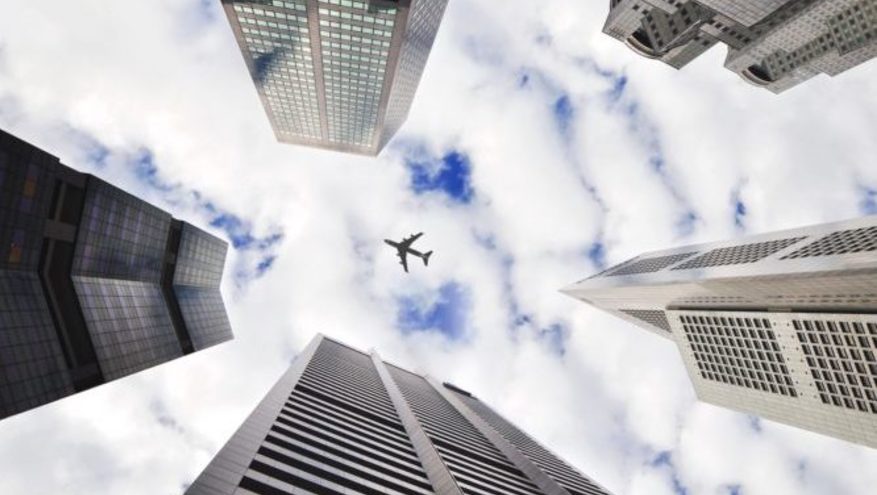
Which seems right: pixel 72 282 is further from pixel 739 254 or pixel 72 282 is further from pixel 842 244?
pixel 739 254

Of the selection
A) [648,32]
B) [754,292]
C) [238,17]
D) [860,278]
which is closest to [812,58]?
[648,32]

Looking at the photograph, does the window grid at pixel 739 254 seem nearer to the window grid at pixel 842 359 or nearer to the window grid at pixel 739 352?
the window grid at pixel 739 352

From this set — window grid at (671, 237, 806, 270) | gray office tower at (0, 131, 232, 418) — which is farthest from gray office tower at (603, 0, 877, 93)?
gray office tower at (0, 131, 232, 418)

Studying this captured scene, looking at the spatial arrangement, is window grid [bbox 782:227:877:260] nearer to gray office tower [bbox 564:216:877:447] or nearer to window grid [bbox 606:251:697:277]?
gray office tower [bbox 564:216:877:447]

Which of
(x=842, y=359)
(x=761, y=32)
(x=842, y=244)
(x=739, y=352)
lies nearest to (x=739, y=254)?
(x=739, y=352)

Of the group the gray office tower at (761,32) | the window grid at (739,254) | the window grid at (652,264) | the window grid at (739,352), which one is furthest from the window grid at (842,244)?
the gray office tower at (761,32)

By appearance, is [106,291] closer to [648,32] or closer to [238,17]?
[238,17]
